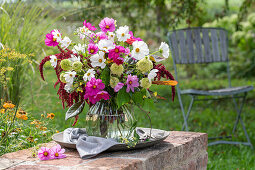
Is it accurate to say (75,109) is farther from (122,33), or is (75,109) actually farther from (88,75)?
(122,33)

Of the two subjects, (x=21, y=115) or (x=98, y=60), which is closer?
(x=98, y=60)

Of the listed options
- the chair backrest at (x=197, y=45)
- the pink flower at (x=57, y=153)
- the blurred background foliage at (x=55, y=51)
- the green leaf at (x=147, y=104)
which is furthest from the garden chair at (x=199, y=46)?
the pink flower at (x=57, y=153)

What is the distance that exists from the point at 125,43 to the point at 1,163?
2.87ft

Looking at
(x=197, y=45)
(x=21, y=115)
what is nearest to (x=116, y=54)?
(x=21, y=115)

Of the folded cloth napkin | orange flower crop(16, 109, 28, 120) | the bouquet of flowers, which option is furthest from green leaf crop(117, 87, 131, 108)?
orange flower crop(16, 109, 28, 120)

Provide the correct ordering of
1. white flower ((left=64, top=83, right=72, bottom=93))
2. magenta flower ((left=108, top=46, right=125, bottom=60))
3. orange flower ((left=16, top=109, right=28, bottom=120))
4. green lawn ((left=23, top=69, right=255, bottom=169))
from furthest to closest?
green lawn ((left=23, top=69, right=255, bottom=169)) < orange flower ((left=16, top=109, right=28, bottom=120)) < white flower ((left=64, top=83, right=72, bottom=93)) < magenta flower ((left=108, top=46, right=125, bottom=60))

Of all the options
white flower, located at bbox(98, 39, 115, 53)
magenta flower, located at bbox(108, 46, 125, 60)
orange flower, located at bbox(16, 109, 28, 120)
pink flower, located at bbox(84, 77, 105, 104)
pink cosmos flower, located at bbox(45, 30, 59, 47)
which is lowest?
orange flower, located at bbox(16, 109, 28, 120)

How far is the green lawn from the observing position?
3.33 metres

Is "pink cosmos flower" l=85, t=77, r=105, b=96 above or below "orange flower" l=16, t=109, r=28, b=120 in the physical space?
above

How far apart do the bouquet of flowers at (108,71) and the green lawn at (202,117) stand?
0.74ft

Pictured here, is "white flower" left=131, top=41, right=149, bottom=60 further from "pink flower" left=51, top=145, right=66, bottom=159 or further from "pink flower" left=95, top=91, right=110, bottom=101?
"pink flower" left=51, top=145, right=66, bottom=159

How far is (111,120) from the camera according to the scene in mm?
1817

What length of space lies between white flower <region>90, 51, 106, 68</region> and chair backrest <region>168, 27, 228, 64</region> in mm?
2169

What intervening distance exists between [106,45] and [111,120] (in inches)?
15.7
